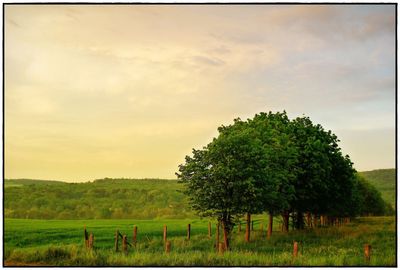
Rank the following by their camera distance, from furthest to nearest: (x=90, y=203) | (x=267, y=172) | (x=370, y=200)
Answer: (x=370, y=200) → (x=90, y=203) → (x=267, y=172)

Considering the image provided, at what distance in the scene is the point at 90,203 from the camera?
104438 mm

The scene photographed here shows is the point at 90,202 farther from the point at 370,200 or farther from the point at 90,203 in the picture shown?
the point at 370,200

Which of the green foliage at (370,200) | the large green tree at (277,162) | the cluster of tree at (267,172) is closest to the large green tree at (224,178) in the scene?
A: the cluster of tree at (267,172)

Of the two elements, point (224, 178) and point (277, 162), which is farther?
point (277, 162)

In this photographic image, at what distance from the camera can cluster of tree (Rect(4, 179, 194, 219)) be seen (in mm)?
93625

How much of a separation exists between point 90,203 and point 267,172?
71371 mm

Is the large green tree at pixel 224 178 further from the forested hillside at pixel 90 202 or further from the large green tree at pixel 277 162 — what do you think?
Result: the forested hillside at pixel 90 202

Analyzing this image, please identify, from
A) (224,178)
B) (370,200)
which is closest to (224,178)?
(224,178)

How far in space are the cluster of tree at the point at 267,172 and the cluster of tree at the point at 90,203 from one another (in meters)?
49.9

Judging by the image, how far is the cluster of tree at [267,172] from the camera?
36.4m

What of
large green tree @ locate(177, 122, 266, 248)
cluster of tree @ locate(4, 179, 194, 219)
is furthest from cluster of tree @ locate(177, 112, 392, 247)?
cluster of tree @ locate(4, 179, 194, 219)

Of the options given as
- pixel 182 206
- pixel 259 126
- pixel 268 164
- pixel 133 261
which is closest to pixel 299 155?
pixel 259 126

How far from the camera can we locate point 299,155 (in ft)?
158

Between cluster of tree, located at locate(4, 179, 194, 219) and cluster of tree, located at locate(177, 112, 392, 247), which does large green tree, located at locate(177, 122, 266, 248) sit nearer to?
cluster of tree, located at locate(177, 112, 392, 247)
